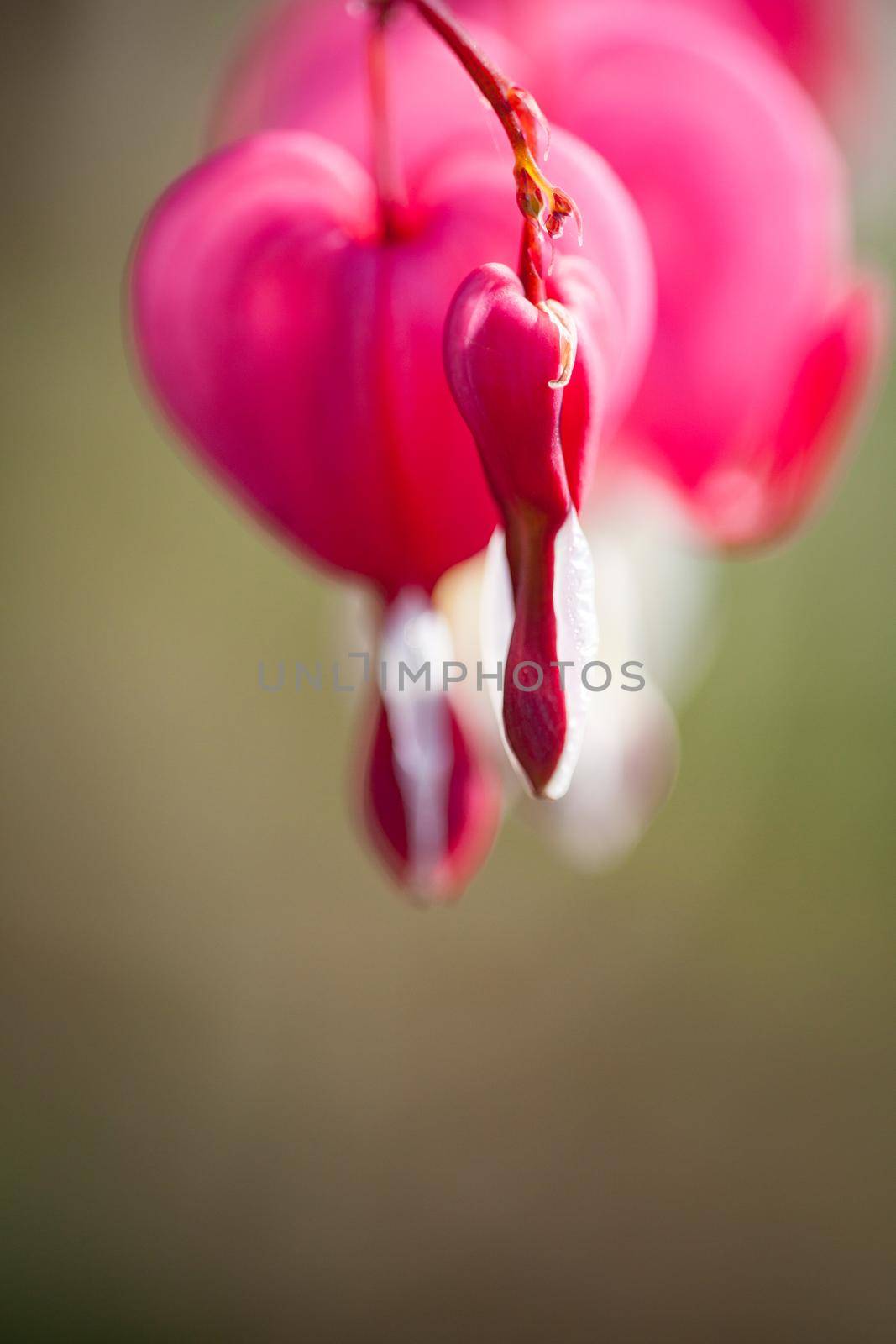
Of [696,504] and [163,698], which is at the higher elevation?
[163,698]

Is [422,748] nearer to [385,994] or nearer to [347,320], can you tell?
[347,320]

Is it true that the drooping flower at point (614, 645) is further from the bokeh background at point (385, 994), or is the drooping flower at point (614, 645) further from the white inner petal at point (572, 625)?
the bokeh background at point (385, 994)

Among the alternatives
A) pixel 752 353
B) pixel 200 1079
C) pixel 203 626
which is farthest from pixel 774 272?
pixel 200 1079

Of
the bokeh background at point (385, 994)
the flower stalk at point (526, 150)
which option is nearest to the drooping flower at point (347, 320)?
the flower stalk at point (526, 150)

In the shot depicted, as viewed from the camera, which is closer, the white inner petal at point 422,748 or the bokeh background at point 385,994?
the white inner petal at point 422,748

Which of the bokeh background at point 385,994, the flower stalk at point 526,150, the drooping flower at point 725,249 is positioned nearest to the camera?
the flower stalk at point 526,150

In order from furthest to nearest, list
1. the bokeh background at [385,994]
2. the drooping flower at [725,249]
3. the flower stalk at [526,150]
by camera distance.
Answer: the bokeh background at [385,994]
the drooping flower at [725,249]
the flower stalk at [526,150]

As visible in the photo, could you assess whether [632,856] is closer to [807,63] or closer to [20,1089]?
[20,1089]
